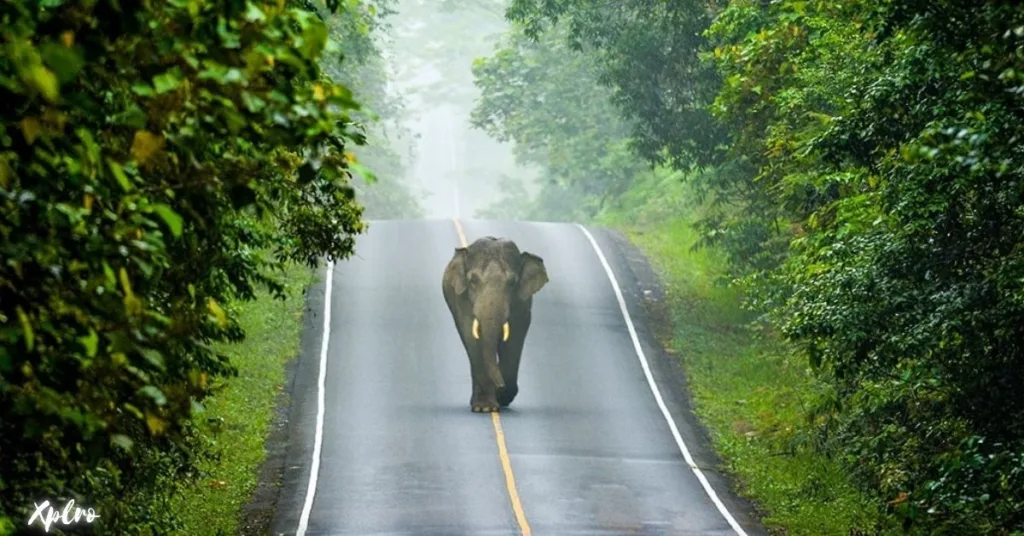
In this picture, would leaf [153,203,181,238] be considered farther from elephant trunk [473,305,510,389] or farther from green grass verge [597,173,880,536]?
elephant trunk [473,305,510,389]

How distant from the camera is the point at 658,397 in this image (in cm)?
2870

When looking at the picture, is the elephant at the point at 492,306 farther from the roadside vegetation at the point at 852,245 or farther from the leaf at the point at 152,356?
the leaf at the point at 152,356

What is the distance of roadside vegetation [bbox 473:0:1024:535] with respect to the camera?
44.1ft

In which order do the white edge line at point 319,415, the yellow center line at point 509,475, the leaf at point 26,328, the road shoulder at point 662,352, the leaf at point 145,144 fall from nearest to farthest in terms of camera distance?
the leaf at point 26,328
the leaf at point 145,144
the yellow center line at point 509,475
the white edge line at point 319,415
the road shoulder at point 662,352

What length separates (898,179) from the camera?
16500mm

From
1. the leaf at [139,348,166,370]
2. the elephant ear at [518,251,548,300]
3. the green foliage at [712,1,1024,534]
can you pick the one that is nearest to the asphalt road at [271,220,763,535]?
the elephant ear at [518,251,548,300]

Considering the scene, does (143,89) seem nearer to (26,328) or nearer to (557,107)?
(26,328)

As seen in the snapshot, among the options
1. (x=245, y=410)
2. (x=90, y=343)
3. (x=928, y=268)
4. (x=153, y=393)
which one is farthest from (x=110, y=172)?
(x=245, y=410)

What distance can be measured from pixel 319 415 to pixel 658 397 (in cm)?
576

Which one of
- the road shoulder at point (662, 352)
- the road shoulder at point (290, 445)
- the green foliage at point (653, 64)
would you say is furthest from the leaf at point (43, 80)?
the green foliage at point (653, 64)

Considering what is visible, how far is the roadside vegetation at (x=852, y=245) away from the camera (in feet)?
44.1

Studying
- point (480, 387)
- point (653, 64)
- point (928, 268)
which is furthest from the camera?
point (653, 64)

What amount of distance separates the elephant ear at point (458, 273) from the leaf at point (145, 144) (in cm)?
1775

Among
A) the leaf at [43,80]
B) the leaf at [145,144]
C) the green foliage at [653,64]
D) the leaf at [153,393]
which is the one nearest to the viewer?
the leaf at [43,80]
